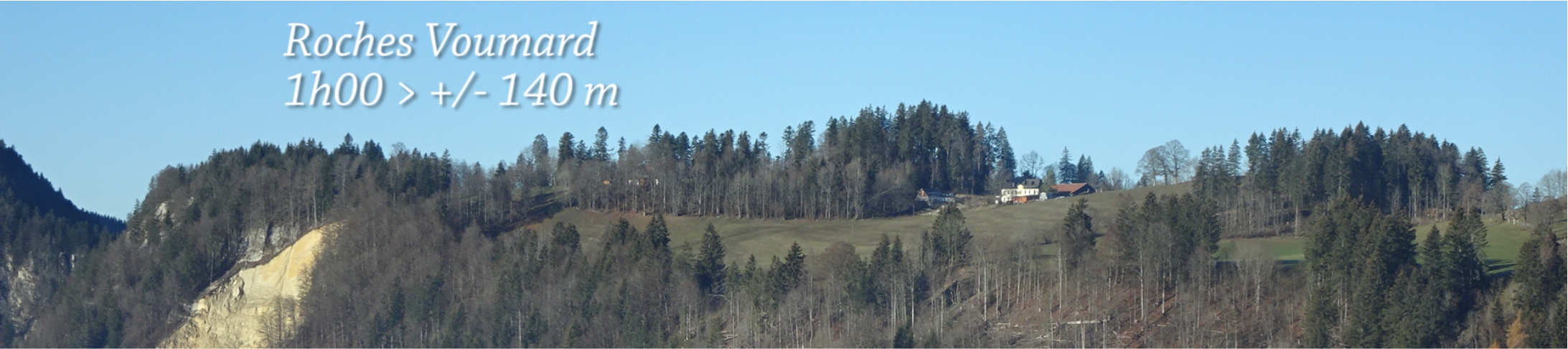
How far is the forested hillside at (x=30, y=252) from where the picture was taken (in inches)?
4181

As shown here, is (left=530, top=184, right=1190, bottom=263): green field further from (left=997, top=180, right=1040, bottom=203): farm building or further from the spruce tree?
(left=997, top=180, right=1040, bottom=203): farm building

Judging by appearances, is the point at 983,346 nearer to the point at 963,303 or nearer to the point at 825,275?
the point at 963,303

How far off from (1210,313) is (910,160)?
57659 mm

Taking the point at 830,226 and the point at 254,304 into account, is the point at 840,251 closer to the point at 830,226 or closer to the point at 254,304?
the point at 830,226

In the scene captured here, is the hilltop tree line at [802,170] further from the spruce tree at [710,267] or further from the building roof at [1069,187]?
the spruce tree at [710,267]

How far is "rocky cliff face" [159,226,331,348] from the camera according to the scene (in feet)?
293

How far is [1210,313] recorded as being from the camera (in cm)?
6538

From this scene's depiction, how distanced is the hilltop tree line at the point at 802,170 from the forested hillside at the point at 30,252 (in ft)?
125

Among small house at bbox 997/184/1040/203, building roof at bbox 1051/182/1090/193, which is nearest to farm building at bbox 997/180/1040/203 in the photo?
small house at bbox 997/184/1040/203

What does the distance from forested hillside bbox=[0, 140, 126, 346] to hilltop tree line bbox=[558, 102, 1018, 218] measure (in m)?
38.1

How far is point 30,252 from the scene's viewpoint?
361ft

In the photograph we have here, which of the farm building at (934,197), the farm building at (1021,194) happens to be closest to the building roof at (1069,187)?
the farm building at (1021,194)

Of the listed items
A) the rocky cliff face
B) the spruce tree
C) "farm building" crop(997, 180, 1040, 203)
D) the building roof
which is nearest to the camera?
the spruce tree

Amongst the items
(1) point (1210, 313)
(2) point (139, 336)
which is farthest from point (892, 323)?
(2) point (139, 336)
